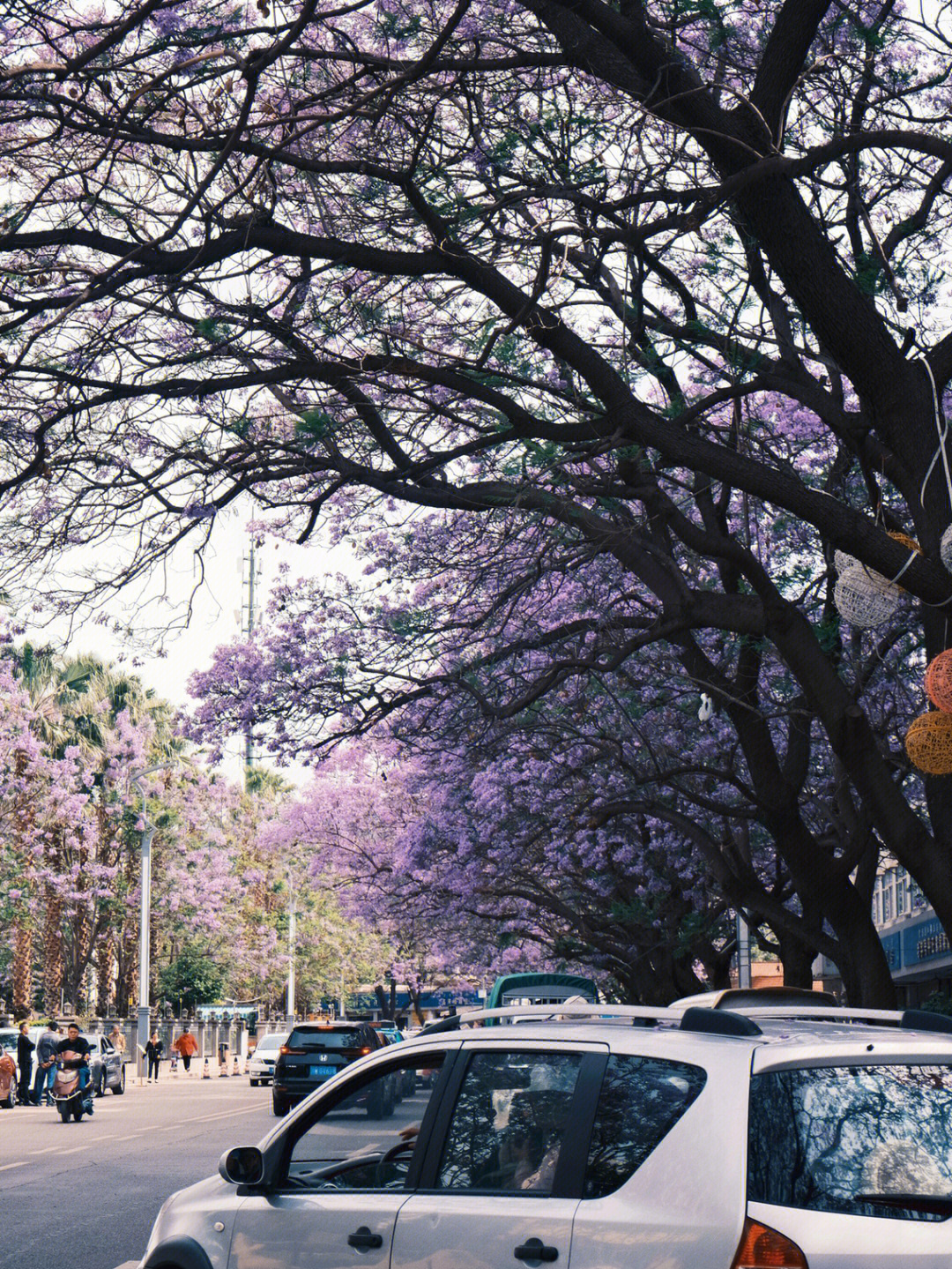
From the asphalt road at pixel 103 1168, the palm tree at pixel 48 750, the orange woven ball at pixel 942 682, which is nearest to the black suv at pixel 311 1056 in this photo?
the asphalt road at pixel 103 1168

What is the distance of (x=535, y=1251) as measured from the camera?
190 inches

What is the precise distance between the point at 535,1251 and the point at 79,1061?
974 inches

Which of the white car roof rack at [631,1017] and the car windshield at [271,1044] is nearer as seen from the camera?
the white car roof rack at [631,1017]

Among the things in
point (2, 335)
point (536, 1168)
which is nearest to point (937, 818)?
point (2, 335)

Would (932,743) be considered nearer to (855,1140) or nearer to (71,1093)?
(855,1140)

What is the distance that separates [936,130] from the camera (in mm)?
13273

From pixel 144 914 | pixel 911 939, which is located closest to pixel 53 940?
pixel 144 914

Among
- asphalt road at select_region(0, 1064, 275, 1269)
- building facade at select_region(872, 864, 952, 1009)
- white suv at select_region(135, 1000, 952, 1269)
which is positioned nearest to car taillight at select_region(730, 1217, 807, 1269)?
white suv at select_region(135, 1000, 952, 1269)

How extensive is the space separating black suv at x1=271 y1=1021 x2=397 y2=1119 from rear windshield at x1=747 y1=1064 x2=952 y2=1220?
2289cm

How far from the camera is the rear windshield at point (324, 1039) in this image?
2770 cm

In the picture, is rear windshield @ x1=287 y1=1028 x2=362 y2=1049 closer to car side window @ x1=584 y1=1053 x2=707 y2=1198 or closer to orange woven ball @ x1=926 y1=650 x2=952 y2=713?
orange woven ball @ x1=926 y1=650 x2=952 y2=713

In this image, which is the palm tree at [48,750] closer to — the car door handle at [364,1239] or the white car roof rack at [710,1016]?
the white car roof rack at [710,1016]

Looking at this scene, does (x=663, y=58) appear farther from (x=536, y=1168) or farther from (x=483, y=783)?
(x=483, y=783)

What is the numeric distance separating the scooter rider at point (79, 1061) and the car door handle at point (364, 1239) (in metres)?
23.4
